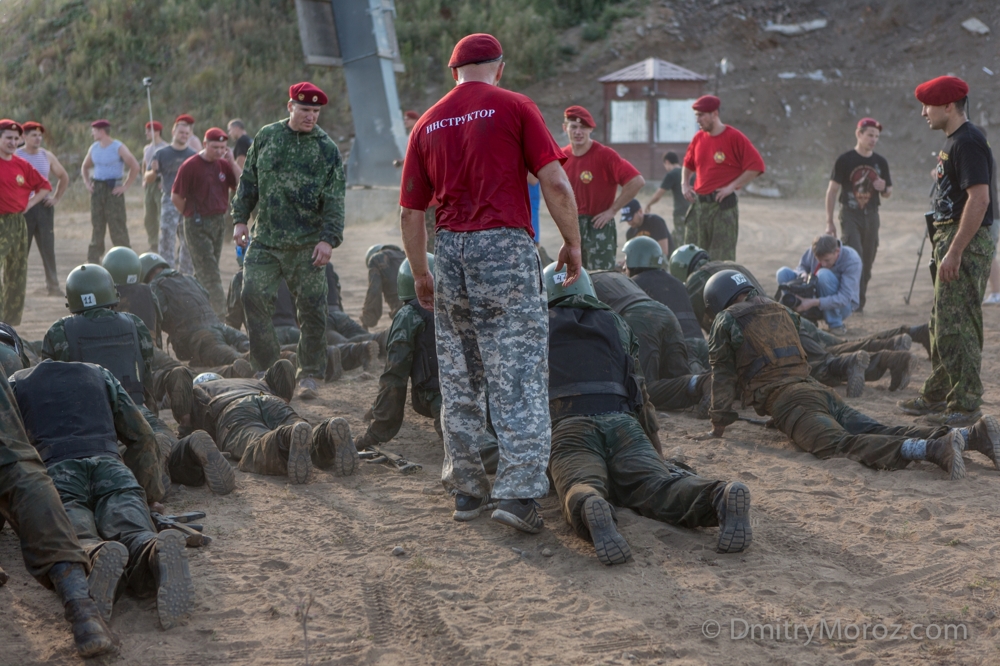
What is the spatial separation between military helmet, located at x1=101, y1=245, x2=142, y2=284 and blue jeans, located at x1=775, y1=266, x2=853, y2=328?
6.35m

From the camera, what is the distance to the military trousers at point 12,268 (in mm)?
10344

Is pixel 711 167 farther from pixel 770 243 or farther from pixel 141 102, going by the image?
pixel 141 102

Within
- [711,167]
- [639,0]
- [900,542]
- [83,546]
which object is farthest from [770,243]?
[639,0]

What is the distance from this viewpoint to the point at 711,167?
10211 mm

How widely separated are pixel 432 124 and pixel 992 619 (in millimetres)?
3224

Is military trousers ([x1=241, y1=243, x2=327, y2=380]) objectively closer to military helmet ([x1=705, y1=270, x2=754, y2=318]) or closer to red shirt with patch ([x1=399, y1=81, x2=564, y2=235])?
military helmet ([x1=705, y1=270, x2=754, y2=318])

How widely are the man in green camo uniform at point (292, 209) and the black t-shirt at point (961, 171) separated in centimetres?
434

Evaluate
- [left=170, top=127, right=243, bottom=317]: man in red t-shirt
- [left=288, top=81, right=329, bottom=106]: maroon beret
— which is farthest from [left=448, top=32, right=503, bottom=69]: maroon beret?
[left=170, top=127, right=243, bottom=317]: man in red t-shirt

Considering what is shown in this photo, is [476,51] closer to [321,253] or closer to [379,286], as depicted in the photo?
[321,253]

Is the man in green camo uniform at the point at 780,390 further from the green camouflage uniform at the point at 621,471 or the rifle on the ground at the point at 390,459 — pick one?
the rifle on the ground at the point at 390,459

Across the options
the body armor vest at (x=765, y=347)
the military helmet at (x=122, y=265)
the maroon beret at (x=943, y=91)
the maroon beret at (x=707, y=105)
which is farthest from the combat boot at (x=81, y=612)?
the maroon beret at (x=707, y=105)

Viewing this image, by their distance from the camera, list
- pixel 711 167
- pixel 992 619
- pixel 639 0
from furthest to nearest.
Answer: pixel 639 0, pixel 711 167, pixel 992 619

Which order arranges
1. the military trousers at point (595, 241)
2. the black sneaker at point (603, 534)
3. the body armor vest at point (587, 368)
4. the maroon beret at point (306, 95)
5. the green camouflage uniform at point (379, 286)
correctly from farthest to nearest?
the green camouflage uniform at point (379, 286) → the military trousers at point (595, 241) → the maroon beret at point (306, 95) → the body armor vest at point (587, 368) → the black sneaker at point (603, 534)

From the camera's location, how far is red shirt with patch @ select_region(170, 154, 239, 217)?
10.7m
